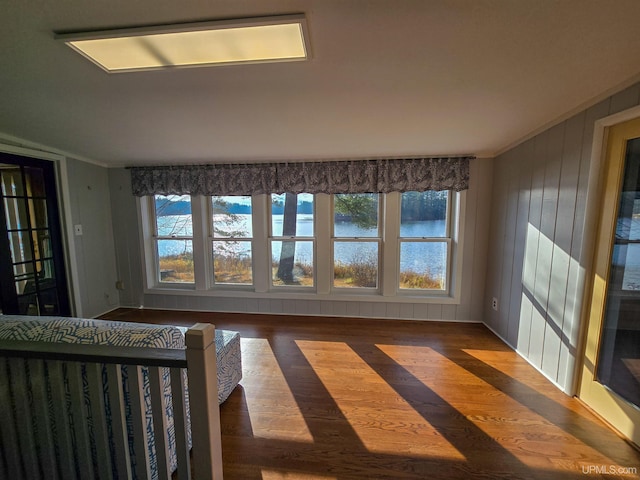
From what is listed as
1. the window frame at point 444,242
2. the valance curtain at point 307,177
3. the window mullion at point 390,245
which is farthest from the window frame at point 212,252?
the window frame at point 444,242

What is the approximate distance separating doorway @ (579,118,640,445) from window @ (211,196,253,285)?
3421mm

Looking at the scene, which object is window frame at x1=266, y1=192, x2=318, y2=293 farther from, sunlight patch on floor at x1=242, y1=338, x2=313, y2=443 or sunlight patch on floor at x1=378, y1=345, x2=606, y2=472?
sunlight patch on floor at x1=378, y1=345, x2=606, y2=472

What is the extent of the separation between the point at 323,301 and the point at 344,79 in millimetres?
2637

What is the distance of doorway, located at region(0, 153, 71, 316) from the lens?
259cm

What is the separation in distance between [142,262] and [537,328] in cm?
479

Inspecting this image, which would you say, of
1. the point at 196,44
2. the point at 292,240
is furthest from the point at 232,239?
the point at 196,44

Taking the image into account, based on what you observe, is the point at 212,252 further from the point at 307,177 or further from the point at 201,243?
the point at 307,177

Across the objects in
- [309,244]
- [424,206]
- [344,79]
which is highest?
[344,79]

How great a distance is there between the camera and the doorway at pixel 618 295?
1572 mm

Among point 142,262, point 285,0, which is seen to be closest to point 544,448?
point 285,0

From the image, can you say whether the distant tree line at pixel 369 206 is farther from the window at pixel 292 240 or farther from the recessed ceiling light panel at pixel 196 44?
the recessed ceiling light panel at pixel 196 44

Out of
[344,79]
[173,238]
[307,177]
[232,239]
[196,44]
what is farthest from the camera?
[173,238]

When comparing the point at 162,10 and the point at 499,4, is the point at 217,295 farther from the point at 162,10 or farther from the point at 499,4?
the point at 499,4

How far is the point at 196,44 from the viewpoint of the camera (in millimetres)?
1314
